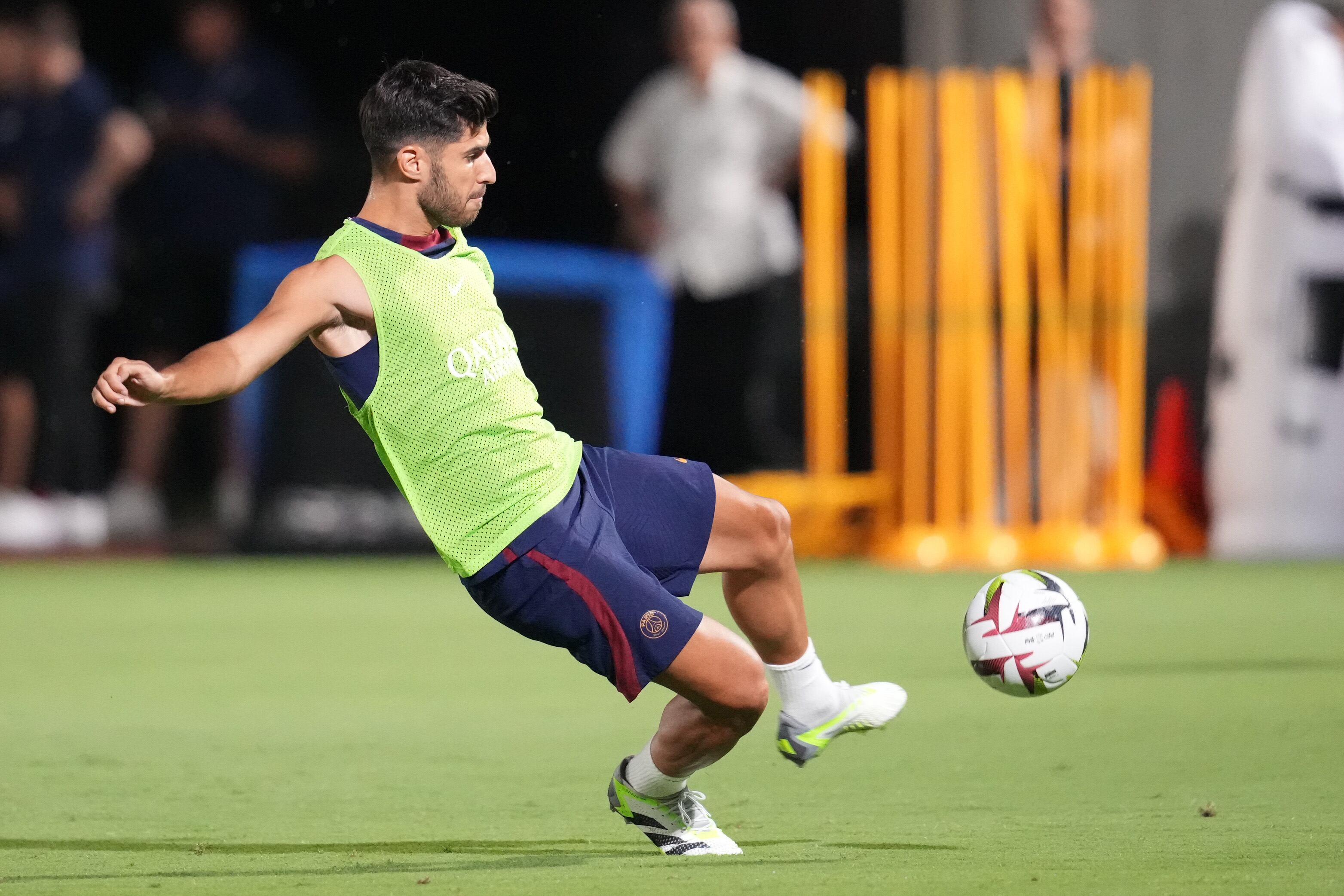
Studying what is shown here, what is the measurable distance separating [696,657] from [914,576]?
278 inches

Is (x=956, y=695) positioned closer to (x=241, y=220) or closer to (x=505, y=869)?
(x=505, y=869)

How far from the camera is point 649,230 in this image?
12.7 metres

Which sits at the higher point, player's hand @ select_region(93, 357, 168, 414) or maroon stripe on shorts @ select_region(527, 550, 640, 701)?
player's hand @ select_region(93, 357, 168, 414)

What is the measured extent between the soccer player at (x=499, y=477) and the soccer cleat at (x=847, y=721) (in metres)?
0.25

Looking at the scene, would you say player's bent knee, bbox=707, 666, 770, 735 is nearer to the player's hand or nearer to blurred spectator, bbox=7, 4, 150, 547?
the player's hand

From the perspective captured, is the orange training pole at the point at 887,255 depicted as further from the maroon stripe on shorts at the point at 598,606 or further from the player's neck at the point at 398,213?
A: the maroon stripe on shorts at the point at 598,606

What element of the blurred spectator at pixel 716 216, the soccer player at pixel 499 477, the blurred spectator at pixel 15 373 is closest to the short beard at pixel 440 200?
the soccer player at pixel 499 477

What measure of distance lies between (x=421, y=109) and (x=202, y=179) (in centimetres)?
945

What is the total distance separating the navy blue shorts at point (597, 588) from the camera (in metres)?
4.50

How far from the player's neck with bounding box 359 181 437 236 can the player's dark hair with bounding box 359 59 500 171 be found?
69mm

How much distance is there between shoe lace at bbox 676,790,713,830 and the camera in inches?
189

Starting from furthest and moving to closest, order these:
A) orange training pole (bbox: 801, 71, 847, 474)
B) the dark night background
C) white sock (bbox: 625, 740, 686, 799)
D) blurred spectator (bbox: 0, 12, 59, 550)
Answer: the dark night background < blurred spectator (bbox: 0, 12, 59, 550) < orange training pole (bbox: 801, 71, 847, 474) < white sock (bbox: 625, 740, 686, 799)

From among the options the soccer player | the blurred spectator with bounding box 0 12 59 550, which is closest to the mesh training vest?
the soccer player

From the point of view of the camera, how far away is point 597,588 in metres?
4.51
